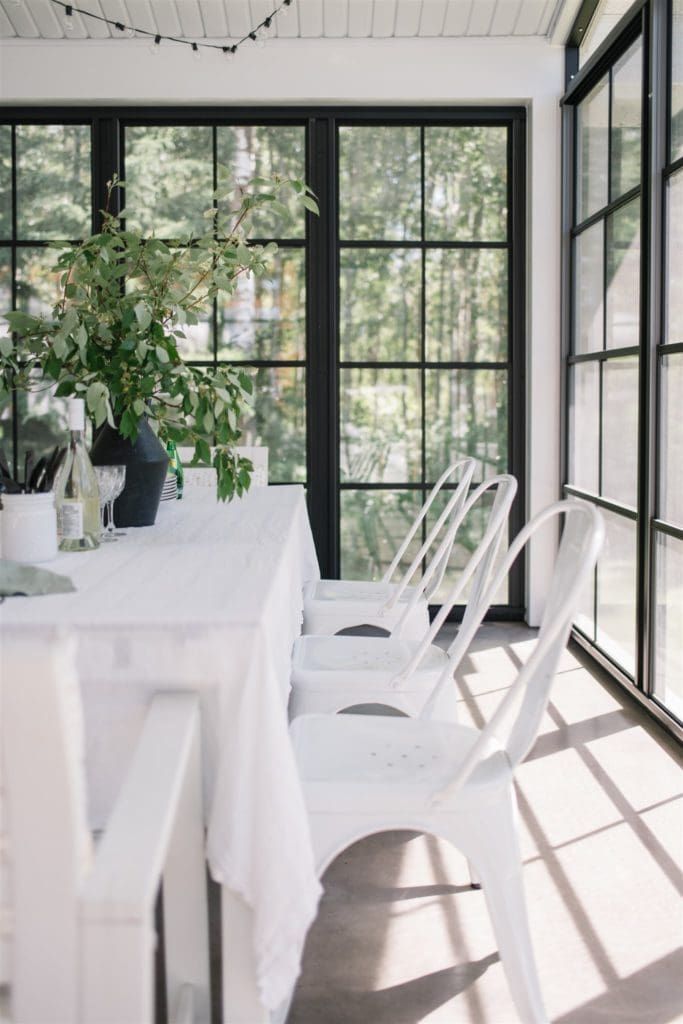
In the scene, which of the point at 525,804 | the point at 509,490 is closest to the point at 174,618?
the point at 509,490

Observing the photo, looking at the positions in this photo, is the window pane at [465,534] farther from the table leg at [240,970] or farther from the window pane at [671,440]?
the table leg at [240,970]

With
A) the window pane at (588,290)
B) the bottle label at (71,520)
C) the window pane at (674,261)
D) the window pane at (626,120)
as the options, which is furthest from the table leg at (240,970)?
the window pane at (588,290)

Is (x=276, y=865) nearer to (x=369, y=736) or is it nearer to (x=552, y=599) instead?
(x=369, y=736)

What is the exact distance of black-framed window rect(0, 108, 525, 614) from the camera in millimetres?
5160

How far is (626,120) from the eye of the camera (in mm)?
4070

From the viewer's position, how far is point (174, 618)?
144cm

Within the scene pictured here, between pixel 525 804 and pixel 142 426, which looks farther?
pixel 525 804

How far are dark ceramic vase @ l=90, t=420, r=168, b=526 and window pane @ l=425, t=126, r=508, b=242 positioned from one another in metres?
3.16

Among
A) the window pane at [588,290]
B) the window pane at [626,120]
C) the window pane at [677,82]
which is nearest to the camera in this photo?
the window pane at [677,82]

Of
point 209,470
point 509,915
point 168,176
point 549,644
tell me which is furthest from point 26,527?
point 168,176

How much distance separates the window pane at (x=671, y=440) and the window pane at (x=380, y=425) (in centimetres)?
180

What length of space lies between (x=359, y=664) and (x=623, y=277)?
7.85ft

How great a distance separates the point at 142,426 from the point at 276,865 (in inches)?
51.9

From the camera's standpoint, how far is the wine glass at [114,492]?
2273 millimetres
